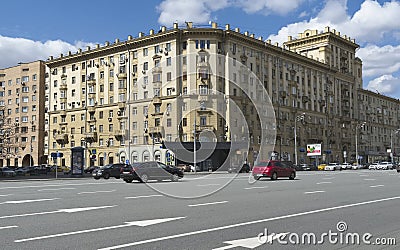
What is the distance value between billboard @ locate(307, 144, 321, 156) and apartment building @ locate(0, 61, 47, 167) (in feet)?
171

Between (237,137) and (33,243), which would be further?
(237,137)

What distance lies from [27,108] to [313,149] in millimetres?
59245

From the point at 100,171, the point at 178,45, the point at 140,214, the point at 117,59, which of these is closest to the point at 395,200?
the point at 140,214

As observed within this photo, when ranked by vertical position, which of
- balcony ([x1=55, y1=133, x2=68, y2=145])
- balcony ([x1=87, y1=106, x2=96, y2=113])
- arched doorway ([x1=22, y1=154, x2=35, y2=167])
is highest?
balcony ([x1=87, y1=106, x2=96, y2=113])

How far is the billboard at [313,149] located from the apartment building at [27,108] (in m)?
52.0

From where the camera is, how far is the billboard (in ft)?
245

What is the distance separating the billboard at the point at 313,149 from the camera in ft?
245

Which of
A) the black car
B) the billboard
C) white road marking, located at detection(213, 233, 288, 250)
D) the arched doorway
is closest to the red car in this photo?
the black car

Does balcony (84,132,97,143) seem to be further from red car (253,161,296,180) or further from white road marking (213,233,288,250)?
white road marking (213,233,288,250)

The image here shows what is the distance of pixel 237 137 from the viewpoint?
27.4 m

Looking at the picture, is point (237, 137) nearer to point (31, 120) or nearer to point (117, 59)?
point (117, 59)

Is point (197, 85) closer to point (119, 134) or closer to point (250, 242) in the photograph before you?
point (119, 134)

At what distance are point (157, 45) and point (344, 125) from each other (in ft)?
147

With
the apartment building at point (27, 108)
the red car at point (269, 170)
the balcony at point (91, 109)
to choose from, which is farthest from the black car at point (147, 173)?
the apartment building at point (27, 108)
